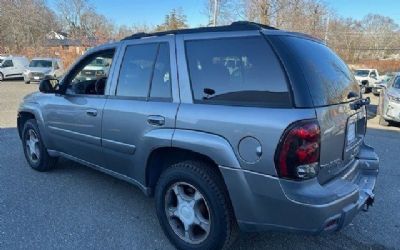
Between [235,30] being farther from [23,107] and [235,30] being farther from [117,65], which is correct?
[23,107]

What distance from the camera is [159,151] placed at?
313cm

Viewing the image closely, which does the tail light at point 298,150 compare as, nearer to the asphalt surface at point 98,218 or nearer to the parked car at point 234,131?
the parked car at point 234,131

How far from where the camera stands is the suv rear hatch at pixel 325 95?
2406mm

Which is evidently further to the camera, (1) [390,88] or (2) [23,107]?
(1) [390,88]

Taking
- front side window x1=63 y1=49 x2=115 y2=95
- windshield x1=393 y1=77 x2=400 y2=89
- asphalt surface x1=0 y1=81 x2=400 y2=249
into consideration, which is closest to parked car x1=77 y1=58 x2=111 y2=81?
front side window x1=63 y1=49 x2=115 y2=95

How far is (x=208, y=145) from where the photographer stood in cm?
263

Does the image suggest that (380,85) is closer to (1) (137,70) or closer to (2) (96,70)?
(2) (96,70)

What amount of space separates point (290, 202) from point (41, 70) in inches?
878

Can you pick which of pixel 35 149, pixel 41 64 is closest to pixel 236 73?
pixel 35 149

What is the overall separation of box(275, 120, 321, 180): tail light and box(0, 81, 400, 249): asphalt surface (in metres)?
1.11

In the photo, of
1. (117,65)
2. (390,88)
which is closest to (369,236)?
(117,65)

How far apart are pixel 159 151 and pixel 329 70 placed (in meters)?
1.61

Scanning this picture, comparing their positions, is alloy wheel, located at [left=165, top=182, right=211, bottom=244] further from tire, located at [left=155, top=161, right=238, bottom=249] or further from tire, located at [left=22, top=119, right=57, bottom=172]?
tire, located at [left=22, top=119, right=57, bottom=172]

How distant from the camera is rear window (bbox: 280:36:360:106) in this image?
8.17ft
